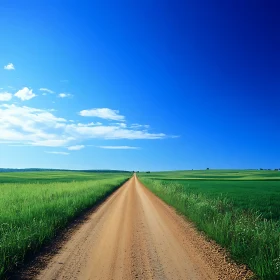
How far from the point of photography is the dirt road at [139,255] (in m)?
6.86

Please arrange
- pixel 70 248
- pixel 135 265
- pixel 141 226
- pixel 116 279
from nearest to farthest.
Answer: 1. pixel 116 279
2. pixel 135 265
3. pixel 70 248
4. pixel 141 226

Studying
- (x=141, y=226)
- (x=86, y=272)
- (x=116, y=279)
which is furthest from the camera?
(x=141, y=226)

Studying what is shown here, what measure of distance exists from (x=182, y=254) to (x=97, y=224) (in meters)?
6.12

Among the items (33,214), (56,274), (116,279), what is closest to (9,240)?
(56,274)

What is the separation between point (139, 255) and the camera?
27.6ft

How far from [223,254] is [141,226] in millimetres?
5236

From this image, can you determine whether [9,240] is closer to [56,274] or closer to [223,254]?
[56,274]

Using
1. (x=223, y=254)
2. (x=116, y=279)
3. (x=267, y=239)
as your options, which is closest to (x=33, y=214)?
(x=116, y=279)

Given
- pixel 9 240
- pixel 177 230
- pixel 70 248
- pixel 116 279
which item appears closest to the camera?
pixel 116 279

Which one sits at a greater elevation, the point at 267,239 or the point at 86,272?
the point at 267,239

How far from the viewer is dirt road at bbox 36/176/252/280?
6.86 m

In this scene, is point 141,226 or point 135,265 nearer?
point 135,265

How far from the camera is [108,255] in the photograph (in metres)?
8.38

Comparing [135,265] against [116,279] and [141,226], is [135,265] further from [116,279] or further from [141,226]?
[141,226]
